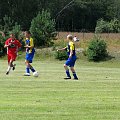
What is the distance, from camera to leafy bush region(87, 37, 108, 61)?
53844 mm

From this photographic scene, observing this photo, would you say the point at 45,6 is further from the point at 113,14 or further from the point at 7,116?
the point at 7,116

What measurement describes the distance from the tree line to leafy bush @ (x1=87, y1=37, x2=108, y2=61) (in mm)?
46187

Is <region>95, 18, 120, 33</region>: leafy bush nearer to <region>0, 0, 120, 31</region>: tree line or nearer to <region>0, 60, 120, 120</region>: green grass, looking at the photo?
<region>0, 0, 120, 31</region>: tree line

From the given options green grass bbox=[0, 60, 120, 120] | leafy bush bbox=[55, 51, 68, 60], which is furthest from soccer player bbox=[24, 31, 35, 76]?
leafy bush bbox=[55, 51, 68, 60]

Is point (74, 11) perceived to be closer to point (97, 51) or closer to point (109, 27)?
point (109, 27)

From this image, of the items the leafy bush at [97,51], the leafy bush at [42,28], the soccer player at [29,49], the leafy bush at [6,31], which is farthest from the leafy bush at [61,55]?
the soccer player at [29,49]

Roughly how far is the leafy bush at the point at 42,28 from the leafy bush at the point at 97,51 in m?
8.21

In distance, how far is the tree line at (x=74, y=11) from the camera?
10288cm

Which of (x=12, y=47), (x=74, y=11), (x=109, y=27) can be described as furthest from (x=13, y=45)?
(x=74, y=11)

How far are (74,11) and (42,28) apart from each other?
5779cm

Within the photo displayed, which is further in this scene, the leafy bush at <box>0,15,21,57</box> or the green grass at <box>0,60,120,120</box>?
the leafy bush at <box>0,15,21,57</box>

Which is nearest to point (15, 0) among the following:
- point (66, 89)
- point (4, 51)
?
point (4, 51)

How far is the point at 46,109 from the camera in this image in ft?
36.3

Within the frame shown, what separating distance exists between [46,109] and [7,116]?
1308mm
